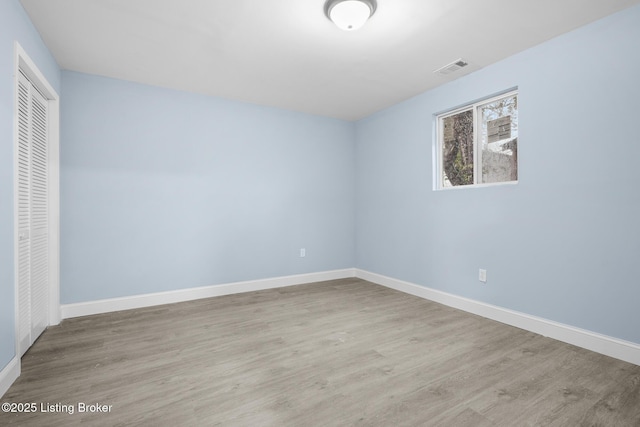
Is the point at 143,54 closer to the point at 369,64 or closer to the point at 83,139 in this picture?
the point at 83,139

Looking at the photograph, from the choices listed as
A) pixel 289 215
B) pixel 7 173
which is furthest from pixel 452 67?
pixel 7 173

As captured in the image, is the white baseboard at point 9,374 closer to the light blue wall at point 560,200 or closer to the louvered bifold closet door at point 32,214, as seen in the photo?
the louvered bifold closet door at point 32,214

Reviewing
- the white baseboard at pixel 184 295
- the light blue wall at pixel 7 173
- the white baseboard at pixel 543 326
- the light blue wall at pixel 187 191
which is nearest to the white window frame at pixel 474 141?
the white baseboard at pixel 543 326

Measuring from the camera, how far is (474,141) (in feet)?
11.0

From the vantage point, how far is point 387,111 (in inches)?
174

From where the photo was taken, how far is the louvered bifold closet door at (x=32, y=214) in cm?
226

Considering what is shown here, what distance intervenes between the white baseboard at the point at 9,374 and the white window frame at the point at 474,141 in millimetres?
4080

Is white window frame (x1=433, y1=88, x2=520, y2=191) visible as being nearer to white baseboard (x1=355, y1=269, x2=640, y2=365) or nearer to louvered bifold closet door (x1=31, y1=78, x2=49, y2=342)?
white baseboard (x1=355, y1=269, x2=640, y2=365)

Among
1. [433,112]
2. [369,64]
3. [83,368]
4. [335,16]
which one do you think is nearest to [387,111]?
[433,112]

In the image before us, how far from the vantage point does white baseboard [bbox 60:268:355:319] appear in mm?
3197

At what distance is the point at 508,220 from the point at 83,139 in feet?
14.9

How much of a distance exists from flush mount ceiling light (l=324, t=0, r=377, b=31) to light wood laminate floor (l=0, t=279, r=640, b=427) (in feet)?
8.30

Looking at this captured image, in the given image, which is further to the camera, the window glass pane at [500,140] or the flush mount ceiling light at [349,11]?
the window glass pane at [500,140]

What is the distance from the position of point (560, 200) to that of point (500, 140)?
2.91ft
